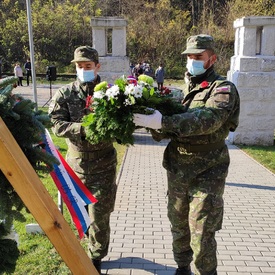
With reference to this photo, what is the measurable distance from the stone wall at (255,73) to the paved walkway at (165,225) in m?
2.14

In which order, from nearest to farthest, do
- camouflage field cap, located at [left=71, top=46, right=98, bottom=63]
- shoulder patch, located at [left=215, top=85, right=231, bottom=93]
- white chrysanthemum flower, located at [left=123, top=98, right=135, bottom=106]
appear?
1. white chrysanthemum flower, located at [left=123, top=98, right=135, bottom=106]
2. shoulder patch, located at [left=215, top=85, right=231, bottom=93]
3. camouflage field cap, located at [left=71, top=46, right=98, bottom=63]

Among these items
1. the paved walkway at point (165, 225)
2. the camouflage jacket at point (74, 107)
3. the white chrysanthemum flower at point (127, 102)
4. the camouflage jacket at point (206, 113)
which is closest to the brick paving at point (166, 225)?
the paved walkway at point (165, 225)

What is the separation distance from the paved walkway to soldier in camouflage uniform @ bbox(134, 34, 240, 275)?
0.75 metres

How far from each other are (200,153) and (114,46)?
704 centimetres

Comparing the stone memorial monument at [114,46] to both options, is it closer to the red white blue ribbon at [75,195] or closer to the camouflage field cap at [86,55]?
the camouflage field cap at [86,55]

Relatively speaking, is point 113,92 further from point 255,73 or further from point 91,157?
point 255,73

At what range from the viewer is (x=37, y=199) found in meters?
1.71

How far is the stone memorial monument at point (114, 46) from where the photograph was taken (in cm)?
938

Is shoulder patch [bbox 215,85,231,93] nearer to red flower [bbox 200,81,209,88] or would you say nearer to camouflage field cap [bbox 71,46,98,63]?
red flower [bbox 200,81,209,88]

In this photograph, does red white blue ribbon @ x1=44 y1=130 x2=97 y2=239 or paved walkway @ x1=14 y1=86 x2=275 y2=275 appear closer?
red white blue ribbon @ x1=44 y1=130 x2=97 y2=239

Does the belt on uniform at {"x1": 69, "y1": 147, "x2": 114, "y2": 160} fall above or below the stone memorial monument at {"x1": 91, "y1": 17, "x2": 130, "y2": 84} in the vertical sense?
below

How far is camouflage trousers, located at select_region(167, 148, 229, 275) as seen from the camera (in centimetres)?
302

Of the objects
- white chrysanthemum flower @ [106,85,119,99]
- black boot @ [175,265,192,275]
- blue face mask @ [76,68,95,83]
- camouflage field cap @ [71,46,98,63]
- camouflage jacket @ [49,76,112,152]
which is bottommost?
black boot @ [175,265,192,275]

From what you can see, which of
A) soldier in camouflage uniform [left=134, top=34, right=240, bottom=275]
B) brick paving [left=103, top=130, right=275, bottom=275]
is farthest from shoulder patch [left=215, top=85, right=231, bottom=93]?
brick paving [left=103, top=130, right=275, bottom=275]
